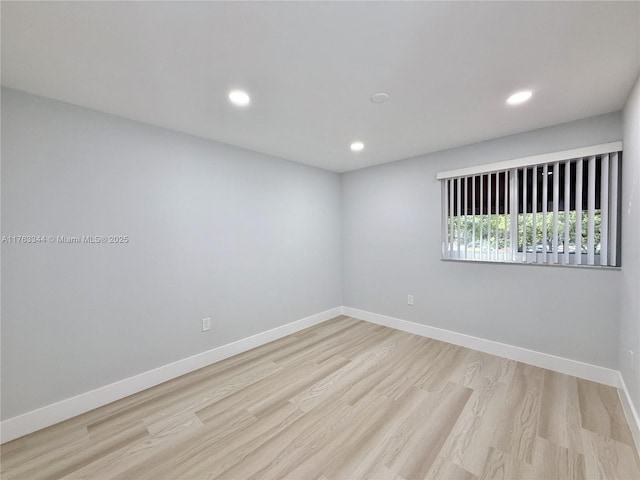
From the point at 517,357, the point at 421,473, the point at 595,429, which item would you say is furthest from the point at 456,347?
the point at 421,473

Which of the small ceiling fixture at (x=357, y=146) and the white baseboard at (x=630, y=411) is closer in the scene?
the white baseboard at (x=630, y=411)

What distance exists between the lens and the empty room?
1419 millimetres

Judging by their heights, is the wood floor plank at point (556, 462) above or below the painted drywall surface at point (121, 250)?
below

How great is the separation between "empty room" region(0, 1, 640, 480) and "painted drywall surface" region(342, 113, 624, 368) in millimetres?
26

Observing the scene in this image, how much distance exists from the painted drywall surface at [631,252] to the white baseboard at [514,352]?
0.65 feet

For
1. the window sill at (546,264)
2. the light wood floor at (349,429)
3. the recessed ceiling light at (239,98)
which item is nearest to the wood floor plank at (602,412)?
the light wood floor at (349,429)

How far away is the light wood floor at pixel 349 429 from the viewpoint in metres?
1.53

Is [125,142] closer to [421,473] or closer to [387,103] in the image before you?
[387,103]

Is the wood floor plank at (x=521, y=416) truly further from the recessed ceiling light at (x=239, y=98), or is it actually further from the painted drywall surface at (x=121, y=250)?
the recessed ceiling light at (x=239, y=98)

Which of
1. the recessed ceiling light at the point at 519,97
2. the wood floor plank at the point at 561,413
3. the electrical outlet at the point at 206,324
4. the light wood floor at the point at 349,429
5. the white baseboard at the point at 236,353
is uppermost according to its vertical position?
the recessed ceiling light at the point at 519,97

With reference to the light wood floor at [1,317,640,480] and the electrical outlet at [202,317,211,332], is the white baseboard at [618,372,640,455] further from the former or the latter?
the electrical outlet at [202,317,211,332]

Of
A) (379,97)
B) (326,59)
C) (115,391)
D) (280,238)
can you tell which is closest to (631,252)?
(379,97)

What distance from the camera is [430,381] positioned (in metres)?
2.40

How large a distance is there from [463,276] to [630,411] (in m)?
1.56
